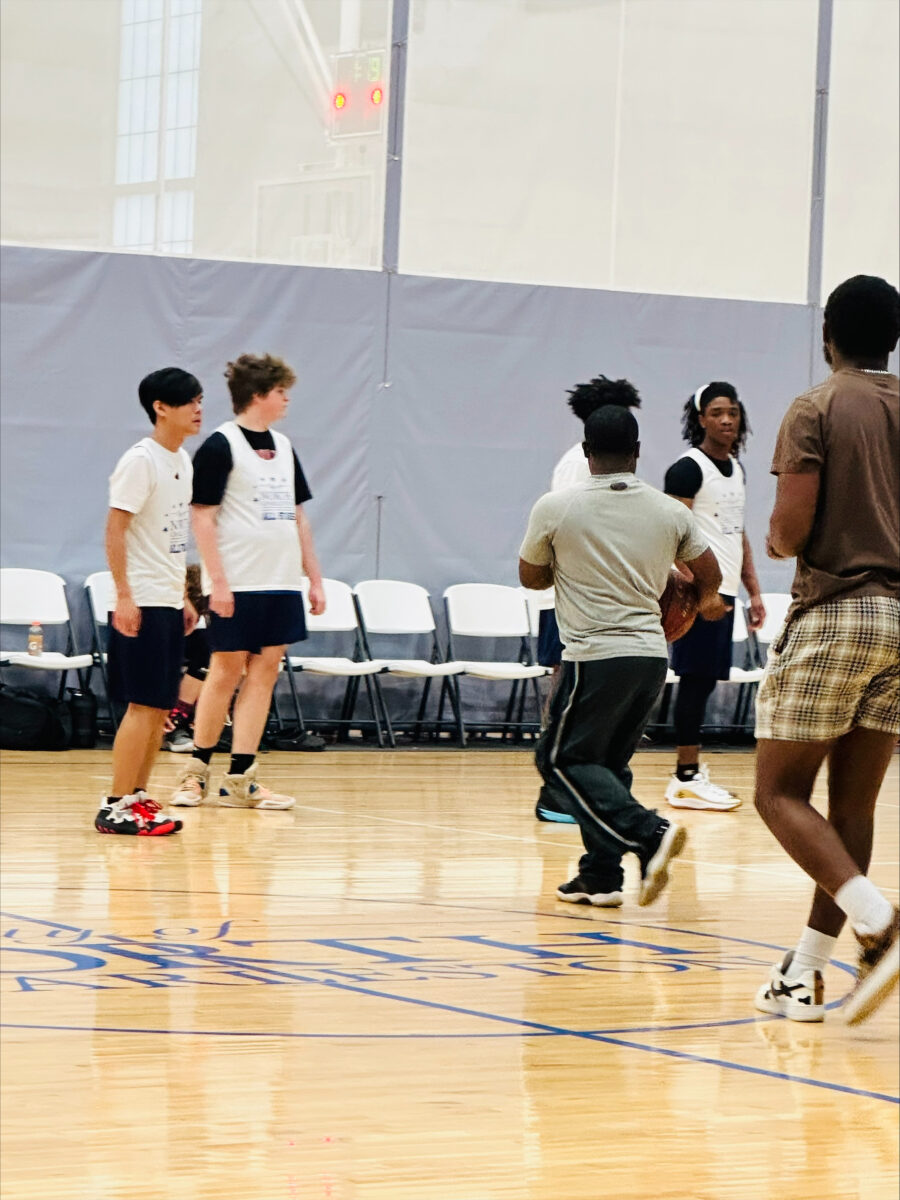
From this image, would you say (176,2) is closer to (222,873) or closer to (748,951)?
(222,873)

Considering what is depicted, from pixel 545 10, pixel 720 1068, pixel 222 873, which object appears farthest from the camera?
pixel 545 10

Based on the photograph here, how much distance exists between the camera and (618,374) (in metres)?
11.6

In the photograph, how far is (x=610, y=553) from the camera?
17.1 ft

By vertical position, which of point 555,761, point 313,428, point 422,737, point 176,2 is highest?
point 176,2

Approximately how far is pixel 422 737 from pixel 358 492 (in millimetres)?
1458

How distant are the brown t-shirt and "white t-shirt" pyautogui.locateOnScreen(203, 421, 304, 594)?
363 cm

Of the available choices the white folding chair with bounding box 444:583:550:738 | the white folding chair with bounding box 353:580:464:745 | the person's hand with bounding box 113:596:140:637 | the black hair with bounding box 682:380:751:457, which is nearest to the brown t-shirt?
the person's hand with bounding box 113:596:140:637

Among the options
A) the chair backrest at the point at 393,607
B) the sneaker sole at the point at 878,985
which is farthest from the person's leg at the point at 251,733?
the sneaker sole at the point at 878,985

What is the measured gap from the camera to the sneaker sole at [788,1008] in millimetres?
3875

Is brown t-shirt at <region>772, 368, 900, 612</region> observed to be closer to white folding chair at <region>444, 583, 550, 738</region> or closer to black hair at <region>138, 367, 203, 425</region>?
black hair at <region>138, 367, 203, 425</region>

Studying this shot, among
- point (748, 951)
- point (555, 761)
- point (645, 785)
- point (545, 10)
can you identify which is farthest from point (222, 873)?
point (545, 10)

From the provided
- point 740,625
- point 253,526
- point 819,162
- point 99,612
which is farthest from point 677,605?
point 819,162

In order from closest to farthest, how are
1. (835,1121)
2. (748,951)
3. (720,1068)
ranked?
(835,1121) → (720,1068) → (748,951)

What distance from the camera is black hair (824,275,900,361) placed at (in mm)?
3873
